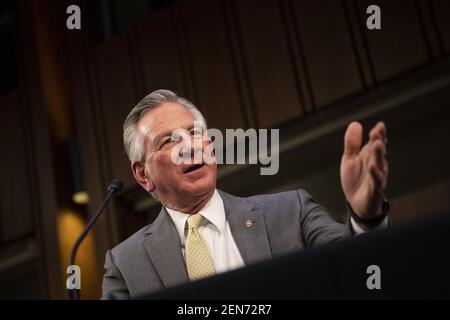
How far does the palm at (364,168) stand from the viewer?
1.20 m

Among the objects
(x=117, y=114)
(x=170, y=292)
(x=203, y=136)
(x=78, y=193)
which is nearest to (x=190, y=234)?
(x=203, y=136)

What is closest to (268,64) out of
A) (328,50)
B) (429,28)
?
(328,50)

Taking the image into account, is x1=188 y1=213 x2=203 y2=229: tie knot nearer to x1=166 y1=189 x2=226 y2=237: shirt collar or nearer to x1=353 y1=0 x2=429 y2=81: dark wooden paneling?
x1=166 y1=189 x2=226 y2=237: shirt collar

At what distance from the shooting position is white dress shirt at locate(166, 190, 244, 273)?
5.52 feet

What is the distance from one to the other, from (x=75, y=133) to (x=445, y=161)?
2.30 meters

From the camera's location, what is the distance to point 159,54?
147 inches

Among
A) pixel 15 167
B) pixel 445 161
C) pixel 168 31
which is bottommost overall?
pixel 445 161

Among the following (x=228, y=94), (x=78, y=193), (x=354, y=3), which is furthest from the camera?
(x=78, y=193)

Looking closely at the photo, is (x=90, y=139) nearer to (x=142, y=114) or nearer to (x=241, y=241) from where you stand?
(x=142, y=114)

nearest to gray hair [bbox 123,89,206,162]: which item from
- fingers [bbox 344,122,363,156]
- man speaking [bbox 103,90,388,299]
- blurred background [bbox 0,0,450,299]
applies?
man speaking [bbox 103,90,388,299]

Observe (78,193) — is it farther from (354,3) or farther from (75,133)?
(354,3)

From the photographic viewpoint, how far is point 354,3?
316 cm

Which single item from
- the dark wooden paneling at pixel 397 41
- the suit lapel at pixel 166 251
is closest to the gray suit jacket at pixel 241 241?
the suit lapel at pixel 166 251

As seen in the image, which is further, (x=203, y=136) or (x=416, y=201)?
(x=416, y=201)
